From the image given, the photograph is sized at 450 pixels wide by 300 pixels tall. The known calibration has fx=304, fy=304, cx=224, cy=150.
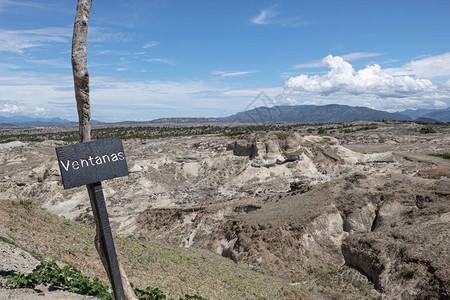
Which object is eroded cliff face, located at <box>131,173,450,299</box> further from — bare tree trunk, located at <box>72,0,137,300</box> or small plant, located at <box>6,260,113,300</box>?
bare tree trunk, located at <box>72,0,137,300</box>

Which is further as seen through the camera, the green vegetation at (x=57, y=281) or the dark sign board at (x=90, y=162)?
the green vegetation at (x=57, y=281)

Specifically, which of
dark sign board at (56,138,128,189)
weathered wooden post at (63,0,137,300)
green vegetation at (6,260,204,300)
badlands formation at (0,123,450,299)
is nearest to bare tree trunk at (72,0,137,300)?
weathered wooden post at (63,0,137,300)

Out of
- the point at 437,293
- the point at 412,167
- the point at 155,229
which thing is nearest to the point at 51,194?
the point at 155,229

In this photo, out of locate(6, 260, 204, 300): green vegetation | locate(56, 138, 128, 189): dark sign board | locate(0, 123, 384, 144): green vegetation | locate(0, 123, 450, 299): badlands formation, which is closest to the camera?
locate(56, 138, 128, 189): dark sign board

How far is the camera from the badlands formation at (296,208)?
13.2m

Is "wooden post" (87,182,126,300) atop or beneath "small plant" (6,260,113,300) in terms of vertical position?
atop

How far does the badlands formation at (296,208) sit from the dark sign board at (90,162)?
37.9 ft

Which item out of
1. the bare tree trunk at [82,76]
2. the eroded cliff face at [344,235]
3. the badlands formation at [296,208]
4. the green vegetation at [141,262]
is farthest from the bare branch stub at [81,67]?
the eroded cliff face at [344,235]

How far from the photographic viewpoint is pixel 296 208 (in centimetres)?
2039

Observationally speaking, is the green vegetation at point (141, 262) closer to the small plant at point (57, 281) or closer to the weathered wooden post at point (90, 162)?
the small plant at point (57, 281)

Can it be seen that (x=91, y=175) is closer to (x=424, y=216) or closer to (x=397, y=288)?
(x=397, y=288)

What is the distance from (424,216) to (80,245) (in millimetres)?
16809

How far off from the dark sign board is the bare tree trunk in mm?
622

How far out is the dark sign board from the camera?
16.3 feet
